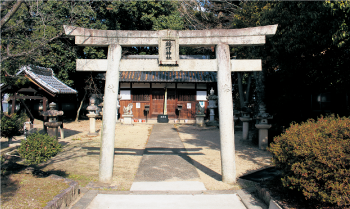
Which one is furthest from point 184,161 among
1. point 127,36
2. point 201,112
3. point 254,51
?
point 201,112

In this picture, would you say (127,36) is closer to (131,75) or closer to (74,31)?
(74,31)

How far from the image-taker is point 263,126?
30.2 feet

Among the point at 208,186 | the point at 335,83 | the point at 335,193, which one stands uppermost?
the point at 335,83

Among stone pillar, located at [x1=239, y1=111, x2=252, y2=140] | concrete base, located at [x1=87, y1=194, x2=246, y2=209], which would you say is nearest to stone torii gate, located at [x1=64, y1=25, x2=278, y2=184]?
concrete base, located at [x1=87, y1=194, x2=246, y2=209]

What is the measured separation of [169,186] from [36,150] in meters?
3.00

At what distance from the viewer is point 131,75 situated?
19.5 m

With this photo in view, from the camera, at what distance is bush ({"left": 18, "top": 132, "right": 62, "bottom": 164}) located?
4.75m

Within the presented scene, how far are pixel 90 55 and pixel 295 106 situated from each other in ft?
49.1

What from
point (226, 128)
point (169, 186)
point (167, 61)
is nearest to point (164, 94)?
point (167, 61)

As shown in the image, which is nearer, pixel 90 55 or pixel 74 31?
pixel 74 31

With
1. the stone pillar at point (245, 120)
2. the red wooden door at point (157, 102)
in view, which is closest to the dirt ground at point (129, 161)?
the stone pillar at point (245, 120)

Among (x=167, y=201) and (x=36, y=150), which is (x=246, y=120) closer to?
(x=167, y=201)

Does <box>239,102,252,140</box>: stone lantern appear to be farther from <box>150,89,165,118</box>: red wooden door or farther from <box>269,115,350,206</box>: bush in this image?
<box>150,89,165,118</box>: red wooden door

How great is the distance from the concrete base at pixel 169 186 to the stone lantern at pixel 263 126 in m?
4.67
